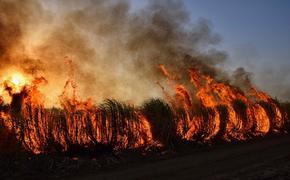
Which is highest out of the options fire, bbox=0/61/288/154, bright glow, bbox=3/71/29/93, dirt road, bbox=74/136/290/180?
bright glow, bbox=3/71/29/93

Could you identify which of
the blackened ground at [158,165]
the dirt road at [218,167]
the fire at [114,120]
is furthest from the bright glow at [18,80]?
the dirt road at [218,167]

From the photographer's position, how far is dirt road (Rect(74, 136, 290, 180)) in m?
8.86

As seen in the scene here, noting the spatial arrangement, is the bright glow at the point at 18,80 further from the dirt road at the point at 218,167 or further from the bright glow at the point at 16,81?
the dirt road at the point at 218,167

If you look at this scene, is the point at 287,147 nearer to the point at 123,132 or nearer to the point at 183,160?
the point at 183,160

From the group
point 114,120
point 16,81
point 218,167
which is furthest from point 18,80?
point 218,167

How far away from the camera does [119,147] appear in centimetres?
1339

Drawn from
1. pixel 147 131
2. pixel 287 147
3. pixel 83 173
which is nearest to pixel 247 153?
pixel 287 147

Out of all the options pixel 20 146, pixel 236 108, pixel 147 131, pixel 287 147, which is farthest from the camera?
pixel 236 108

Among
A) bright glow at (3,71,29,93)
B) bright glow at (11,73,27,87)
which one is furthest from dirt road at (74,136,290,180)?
bright glow at (11,73,27,87)

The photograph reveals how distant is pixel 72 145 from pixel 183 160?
369cm

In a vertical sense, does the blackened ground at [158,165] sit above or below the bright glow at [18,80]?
below

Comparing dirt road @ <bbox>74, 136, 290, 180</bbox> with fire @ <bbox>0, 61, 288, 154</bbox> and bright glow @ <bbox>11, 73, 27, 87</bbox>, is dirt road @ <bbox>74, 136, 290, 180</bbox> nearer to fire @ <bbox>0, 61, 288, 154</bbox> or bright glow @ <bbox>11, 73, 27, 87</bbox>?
fire @ <bbox>0, 61, 288, 154</bbox>

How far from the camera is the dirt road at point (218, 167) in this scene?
29.1 feet

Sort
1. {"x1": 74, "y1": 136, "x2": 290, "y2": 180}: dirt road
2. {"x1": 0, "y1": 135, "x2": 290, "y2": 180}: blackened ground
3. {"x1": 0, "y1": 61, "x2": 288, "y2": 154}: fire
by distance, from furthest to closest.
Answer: {"x1": 0, "y1": 61, "x2": 288, "y2": 154}: fire < {"x1": 0, "y1": 135, "x2": 290, "y2": 180}: blackened ground < {"x1": 74, "y1": 136, "x2": 290, "y2": 180}: dirt road
